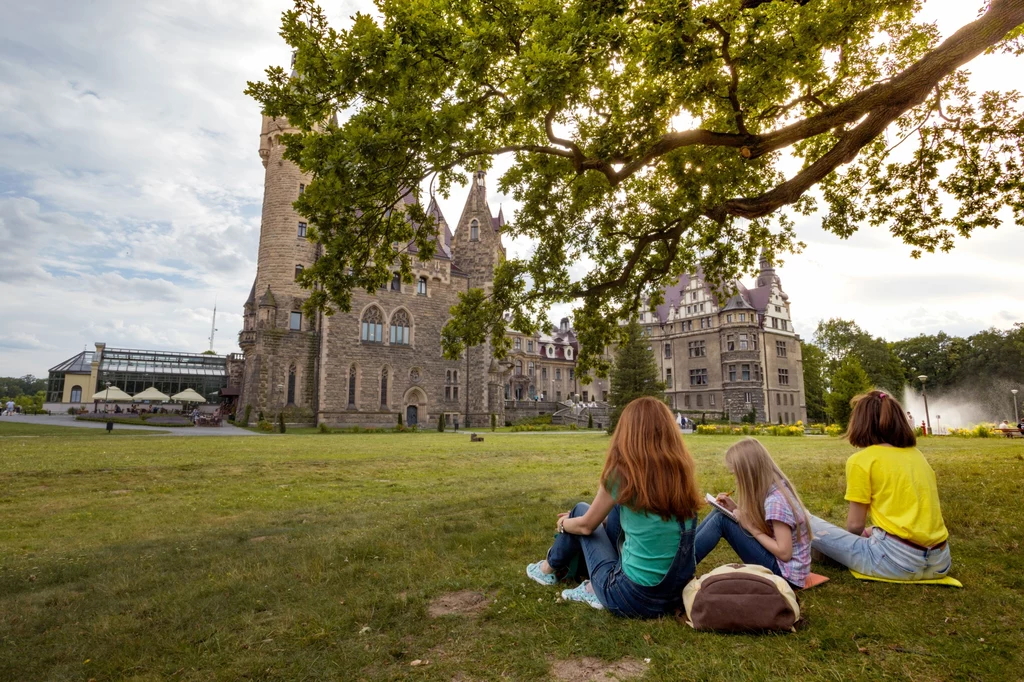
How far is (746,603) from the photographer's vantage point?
11.0ft

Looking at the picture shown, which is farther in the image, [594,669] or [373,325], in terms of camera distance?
[373,325]

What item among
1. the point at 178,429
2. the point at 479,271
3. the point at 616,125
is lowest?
the point at 178,429

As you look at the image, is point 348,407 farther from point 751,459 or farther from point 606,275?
point 751,459

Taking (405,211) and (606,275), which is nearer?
(405,211)

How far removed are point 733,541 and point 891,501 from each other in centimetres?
118

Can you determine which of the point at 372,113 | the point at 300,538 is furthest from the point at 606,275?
the point at 300,538

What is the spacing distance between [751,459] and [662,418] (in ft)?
3.04

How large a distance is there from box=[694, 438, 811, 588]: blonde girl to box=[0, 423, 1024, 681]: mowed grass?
33cm

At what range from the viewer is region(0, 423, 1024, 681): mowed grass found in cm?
312

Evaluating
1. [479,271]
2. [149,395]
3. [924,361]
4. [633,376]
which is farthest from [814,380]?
[149,395]

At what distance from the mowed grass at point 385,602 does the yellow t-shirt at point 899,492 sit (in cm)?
46

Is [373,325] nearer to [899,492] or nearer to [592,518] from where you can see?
[592,518]

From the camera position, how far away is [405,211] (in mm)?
10688

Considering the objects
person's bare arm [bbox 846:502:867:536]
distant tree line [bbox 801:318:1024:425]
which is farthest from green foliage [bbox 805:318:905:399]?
person's bare arm [bbox 846:502:867:536]
